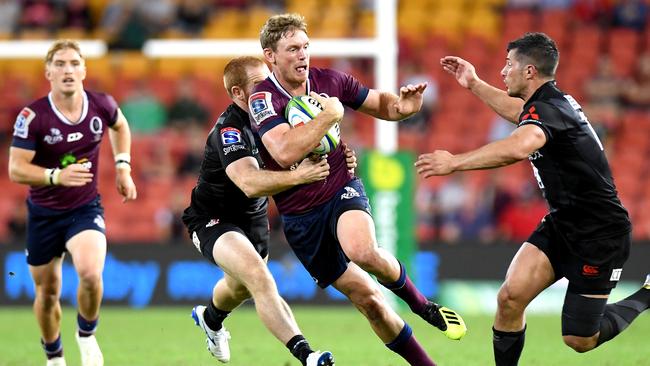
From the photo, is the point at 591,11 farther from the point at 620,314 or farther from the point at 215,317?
the point at 620,314

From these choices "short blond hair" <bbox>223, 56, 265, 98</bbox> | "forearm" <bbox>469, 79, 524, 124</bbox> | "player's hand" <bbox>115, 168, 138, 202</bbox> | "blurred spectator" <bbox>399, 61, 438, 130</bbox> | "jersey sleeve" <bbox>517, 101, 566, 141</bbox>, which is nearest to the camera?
"jersey sleeve" <bbox>517, 101, 566, 141</bbox>

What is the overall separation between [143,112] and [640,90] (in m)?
7.93

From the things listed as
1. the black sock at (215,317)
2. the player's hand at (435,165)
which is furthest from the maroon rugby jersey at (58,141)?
the player's hand at (435,165)

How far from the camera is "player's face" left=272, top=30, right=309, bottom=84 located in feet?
24.3

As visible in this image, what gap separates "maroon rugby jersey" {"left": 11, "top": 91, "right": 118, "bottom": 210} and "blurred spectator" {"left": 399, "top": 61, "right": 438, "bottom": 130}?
348 inches

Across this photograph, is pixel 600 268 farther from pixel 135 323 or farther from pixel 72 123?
pixel 135 323

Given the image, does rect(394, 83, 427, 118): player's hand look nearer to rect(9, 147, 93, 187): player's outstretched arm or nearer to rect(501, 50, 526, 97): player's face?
rect(501, 50, 526, 97): player's face

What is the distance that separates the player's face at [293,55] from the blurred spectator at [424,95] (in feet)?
32.3

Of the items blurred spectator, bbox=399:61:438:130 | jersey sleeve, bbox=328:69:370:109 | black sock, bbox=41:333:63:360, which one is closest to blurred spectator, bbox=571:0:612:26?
blurred spectator, bbox=399:61:438:130

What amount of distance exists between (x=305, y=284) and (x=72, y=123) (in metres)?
5.92

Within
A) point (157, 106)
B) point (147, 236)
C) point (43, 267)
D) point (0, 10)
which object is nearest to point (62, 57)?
point (43, 267)

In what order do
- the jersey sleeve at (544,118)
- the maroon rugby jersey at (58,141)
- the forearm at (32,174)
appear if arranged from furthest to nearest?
the maroon rugby jersey at (58,141) → the forearm at (32,174) → the jersey sleeve at (544,118)

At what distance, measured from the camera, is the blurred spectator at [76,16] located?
18391 mm

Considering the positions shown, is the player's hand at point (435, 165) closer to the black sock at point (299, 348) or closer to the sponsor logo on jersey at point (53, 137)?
the black sock at point (299, 348)
